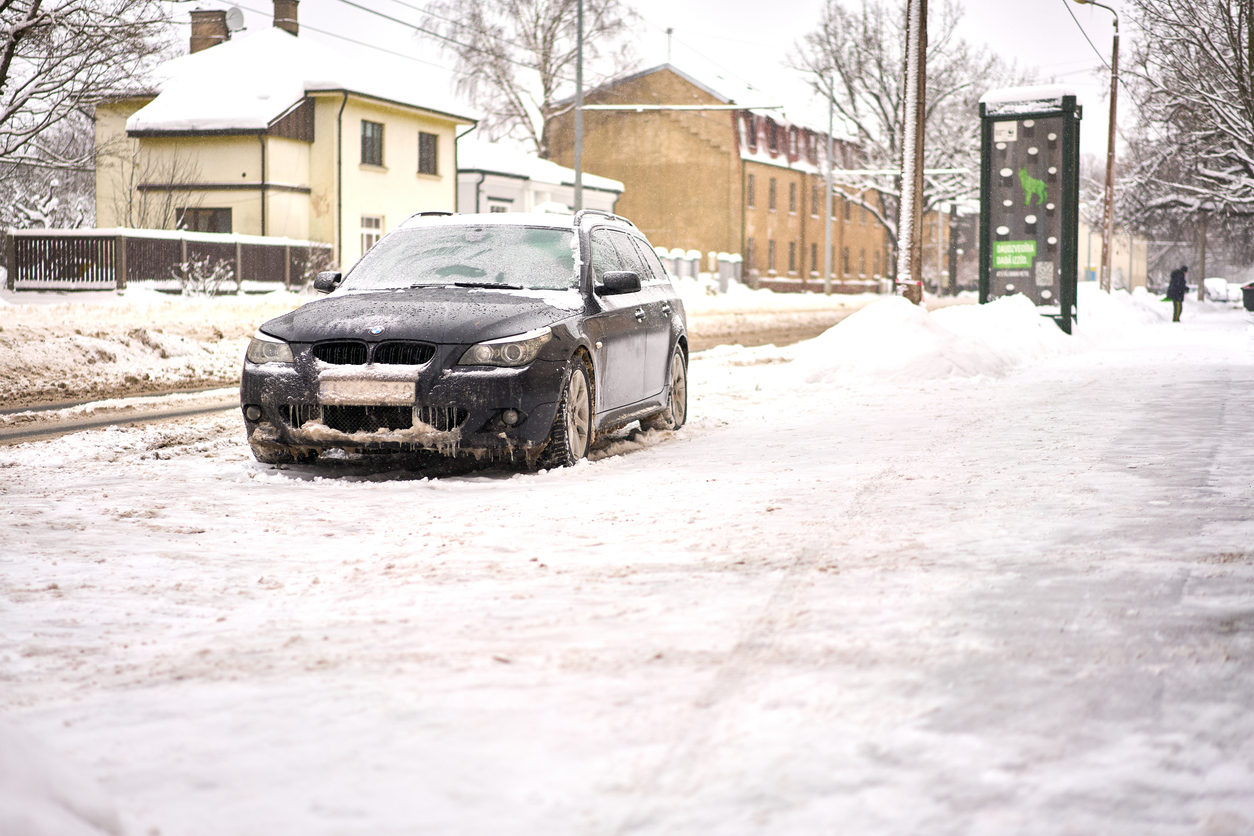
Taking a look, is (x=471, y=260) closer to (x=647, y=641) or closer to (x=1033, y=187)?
(x=647, y=641)

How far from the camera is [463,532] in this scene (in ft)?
18.9

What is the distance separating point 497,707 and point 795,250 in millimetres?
67987

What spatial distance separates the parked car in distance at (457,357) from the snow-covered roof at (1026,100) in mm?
15591

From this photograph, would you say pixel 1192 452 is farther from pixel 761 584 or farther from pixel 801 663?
pixel 801 663

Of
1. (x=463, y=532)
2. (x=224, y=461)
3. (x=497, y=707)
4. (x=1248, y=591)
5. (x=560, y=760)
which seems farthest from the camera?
(x=224, y=461)

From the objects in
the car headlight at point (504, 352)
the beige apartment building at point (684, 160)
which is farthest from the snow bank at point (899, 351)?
the beige apartment building at point (684, 160)

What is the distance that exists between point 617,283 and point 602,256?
60 centimetres

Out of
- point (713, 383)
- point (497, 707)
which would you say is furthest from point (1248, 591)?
point (713, 383)

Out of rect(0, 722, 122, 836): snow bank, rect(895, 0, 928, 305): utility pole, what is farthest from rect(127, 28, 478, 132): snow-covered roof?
rect(0, 722, 122, 836): snow bank

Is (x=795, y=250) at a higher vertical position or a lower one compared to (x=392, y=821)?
higher

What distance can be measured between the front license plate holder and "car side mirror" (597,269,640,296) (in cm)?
169

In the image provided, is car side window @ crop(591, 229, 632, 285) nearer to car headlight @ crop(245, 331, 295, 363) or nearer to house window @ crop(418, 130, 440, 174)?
car headlight @ crop(245, 331, 295, 363)

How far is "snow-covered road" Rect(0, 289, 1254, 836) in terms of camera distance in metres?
2.83

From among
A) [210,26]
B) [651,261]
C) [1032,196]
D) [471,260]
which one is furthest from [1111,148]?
[471,260]
